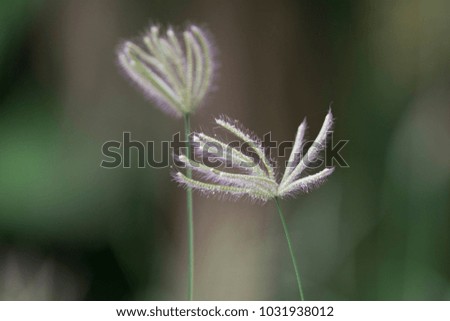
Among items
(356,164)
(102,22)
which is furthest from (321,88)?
(102,22)

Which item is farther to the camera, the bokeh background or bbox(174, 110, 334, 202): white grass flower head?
the bokeh background

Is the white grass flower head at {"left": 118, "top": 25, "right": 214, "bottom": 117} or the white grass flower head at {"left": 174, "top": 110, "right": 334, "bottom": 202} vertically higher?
the white grass flower head at {"left": 118, "top": 25, "right": 214, "bottom": 117}

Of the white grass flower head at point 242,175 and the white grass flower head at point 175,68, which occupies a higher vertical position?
the white grass flower head at point 175,68

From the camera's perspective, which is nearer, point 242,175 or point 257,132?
point 242,175

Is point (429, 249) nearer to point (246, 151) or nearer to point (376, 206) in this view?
point (376, 206)
